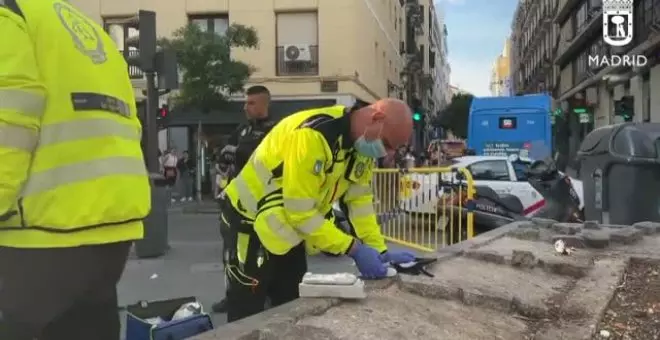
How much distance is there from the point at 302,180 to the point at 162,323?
3.09 ft

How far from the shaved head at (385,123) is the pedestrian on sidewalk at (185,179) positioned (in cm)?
1883

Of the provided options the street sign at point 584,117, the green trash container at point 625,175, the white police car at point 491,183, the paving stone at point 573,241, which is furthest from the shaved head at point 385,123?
the street sign at point 584,117

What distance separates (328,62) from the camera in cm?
2425

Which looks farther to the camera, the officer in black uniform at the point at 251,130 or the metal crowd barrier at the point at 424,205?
the metal crowd barrier at the point at 424,205

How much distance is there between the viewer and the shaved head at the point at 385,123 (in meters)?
3.49

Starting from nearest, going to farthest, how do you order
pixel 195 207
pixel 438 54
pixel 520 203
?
pixel 520 203, pixel 195 207, pixel 438 54

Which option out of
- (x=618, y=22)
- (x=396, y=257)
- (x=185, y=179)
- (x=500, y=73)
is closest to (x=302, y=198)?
(x=396, y=257)

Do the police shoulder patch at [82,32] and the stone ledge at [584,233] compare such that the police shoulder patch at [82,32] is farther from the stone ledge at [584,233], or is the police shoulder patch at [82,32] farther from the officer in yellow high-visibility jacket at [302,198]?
the stone ledge at [584,233]

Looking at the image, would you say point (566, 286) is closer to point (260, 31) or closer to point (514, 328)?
point (514, 328)

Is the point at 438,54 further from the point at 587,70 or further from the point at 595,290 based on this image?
the point at 595,290

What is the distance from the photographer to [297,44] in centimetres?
2445

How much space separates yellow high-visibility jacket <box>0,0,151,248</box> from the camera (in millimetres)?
2178

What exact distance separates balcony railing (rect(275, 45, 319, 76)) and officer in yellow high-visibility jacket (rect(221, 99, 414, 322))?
20438 mm

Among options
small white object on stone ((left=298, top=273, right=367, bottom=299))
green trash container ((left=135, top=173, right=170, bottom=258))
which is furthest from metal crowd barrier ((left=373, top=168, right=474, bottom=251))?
small white object on stone ((left=298, top=273, right=367, bottom=299))
